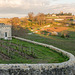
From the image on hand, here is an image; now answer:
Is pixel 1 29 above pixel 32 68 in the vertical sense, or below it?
above

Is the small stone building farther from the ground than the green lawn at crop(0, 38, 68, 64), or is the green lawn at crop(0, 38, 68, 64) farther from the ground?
the small stone building

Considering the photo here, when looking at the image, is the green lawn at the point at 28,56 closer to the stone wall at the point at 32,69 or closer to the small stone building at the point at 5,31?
the stone wall at the point at 32,69

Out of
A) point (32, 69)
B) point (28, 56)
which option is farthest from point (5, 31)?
point (32, 69)

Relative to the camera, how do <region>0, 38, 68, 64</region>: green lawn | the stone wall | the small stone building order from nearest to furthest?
1. the stone wall
2. <region>0, 38, 68, 64</region>: green lawn
3. the small stone building

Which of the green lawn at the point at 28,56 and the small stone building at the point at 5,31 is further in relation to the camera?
the small stone building at the point at 5,31

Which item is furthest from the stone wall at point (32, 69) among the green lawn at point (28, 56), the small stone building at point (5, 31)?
the small stone building at point (5, 31)

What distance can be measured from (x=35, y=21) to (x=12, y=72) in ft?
221

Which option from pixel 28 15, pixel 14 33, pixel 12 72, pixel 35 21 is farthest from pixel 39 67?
pixel 28 15

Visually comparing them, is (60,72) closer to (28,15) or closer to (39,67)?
(39,67)

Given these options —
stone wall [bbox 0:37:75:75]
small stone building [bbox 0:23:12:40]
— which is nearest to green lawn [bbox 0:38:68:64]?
stone wall [bbox 0:37:75:75]

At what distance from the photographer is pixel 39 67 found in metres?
10.6

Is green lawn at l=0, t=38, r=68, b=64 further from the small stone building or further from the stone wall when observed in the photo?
the small stone building

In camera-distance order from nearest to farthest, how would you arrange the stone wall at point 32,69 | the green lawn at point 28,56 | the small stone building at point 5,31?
the stone wall at point 32,69 → the green lawn at point 28,56 → the small stone building at point 5,31

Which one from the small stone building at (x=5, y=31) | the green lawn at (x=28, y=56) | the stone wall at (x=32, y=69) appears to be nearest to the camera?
the stone wall at (x=32, y=69)
